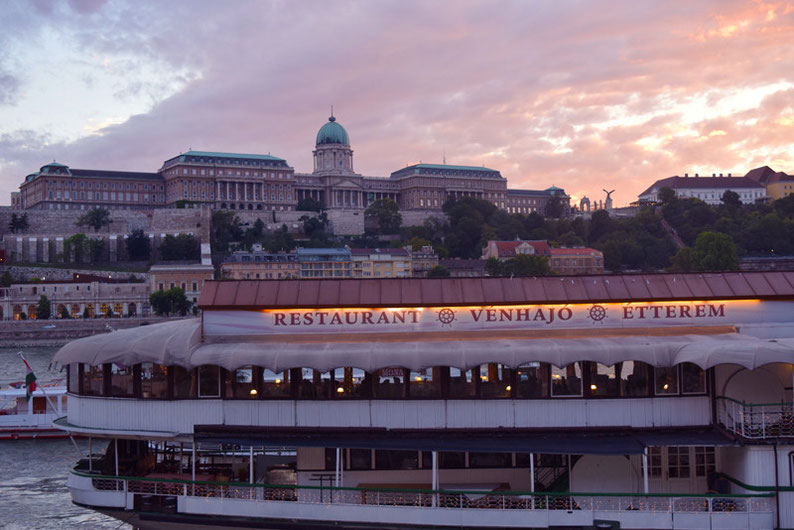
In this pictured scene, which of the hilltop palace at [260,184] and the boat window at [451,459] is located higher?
the hilltop palace at [260,184]

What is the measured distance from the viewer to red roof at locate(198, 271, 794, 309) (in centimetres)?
1545

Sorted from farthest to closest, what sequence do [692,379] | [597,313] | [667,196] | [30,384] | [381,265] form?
[667,196] → [381,265] → [30,384] → [597,313] → [692,379]

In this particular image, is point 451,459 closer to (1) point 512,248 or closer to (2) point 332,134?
(1) point 512,248

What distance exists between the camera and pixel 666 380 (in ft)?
48.5

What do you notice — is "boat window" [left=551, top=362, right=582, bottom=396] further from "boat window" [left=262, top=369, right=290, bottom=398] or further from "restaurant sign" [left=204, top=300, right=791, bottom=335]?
"boat window" [left=262, top=369, right=290, bottom=398]

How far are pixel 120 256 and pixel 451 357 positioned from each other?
124m

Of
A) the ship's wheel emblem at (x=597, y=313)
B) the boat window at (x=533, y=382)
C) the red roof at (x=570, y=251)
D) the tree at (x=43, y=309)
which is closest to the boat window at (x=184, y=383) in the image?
the boat window at (x=533, y=382)

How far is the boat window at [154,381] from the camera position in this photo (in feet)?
49.9

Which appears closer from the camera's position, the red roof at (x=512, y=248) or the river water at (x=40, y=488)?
the river water at (x=40, y=488)

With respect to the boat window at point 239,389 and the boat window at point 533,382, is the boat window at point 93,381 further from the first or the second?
the boat window at point 533,382

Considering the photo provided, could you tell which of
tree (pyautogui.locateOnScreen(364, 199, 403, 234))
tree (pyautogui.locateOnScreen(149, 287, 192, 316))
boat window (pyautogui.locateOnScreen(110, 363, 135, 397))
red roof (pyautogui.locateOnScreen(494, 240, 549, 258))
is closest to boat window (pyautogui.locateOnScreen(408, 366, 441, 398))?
boat window (pyautogui.locateOnScreen(110, 363, 135, 397))

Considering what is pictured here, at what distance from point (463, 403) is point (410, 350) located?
1347 mm

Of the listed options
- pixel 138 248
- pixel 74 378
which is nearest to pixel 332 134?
pixel 138 248

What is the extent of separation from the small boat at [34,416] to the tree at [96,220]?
329ft
